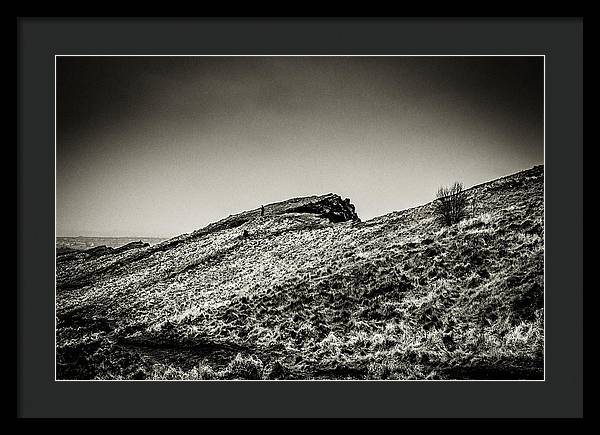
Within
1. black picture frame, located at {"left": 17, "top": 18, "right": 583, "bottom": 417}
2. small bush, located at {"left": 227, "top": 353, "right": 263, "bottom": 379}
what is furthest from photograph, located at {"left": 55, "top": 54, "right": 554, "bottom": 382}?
black picture frame, located at {"left": 17, "top": 18, "right": 583, "bottom": 417}

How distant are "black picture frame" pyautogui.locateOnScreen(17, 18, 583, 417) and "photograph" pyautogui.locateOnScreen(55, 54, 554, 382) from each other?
0.30 meters

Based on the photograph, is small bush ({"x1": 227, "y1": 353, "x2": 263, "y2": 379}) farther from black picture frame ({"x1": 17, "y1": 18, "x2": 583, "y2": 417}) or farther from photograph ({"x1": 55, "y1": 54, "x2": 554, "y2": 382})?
black picture frame ({"x1": 17, "y1": 18, "x2": 583, "y2": 417})

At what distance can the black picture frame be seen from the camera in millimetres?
6707

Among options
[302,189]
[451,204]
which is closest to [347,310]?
[302,189]
